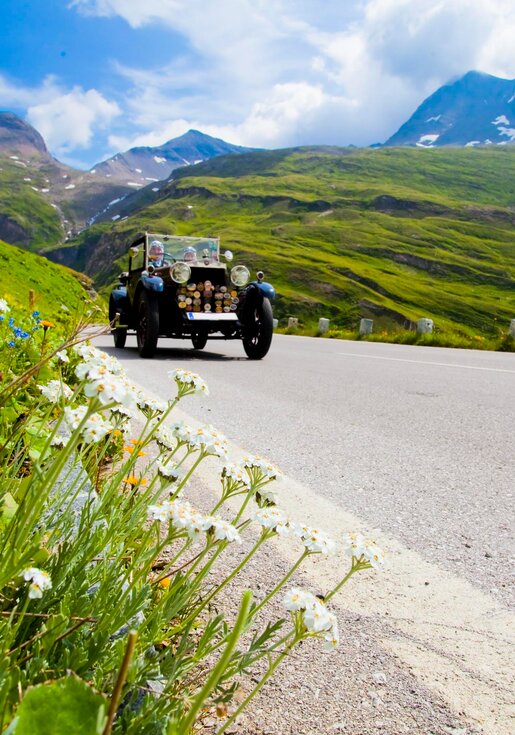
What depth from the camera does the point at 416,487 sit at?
3.36 meters

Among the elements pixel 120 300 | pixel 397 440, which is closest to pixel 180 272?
pixel 120 300

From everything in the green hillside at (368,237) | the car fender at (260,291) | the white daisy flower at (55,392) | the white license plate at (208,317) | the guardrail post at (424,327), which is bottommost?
the guardrail post at (424,327)

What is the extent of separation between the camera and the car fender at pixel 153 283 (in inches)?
394

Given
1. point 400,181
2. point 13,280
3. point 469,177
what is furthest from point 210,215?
point 13,280

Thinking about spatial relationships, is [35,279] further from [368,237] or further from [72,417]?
[368,237]

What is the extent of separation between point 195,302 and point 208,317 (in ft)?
1.56

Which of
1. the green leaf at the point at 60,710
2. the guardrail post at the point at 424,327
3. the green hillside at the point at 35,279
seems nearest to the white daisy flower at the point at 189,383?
the green leaf at the point at 60,710

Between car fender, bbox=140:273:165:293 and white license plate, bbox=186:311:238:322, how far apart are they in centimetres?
66

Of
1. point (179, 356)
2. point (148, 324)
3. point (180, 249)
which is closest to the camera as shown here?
point (148, 324)

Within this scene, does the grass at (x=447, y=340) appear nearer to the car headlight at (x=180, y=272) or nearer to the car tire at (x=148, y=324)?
the car headlight at (x=180, y=272)

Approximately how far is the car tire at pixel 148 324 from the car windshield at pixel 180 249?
5.51 feet

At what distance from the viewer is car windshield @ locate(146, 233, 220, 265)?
11609mm

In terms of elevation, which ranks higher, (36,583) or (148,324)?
(36,583)

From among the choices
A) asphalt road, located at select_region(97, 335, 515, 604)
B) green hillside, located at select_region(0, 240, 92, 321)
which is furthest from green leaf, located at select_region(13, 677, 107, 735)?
green hillside, located at select_region(0, 240, 92, 321)
